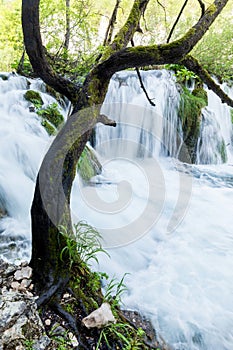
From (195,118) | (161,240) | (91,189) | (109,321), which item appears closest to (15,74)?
(91,189)

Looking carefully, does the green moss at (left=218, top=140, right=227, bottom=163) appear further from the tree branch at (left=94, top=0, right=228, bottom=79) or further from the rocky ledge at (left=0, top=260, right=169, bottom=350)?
the rocky ledge at (left=0, top=260, right=169, bottom=350)

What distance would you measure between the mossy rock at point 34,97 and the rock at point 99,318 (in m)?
4.95

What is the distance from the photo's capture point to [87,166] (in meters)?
4.96

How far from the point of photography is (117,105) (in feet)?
24.9

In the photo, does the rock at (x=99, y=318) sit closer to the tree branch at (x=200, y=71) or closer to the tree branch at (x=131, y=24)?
the tree branch at (x=200, y=71)

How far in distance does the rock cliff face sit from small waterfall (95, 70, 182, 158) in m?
6.03

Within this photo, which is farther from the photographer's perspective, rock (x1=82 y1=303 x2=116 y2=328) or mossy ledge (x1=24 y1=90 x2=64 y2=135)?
mossy ledge (x1=24 y1=90 x2=64 y2=135)

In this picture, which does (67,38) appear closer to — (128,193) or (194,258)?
(128,193)

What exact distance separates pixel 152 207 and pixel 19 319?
140 inches

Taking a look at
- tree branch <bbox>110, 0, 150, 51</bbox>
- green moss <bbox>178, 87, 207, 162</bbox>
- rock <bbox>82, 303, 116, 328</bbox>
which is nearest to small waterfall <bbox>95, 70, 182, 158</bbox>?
green moss <bbox>178, 87, 207, 162</bbox>

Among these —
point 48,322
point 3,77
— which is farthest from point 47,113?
point 48,322

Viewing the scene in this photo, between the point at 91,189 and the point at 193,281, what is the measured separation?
2.41 metres

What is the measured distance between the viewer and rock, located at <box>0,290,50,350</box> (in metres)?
1.32

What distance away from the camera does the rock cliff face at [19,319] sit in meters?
1.32
